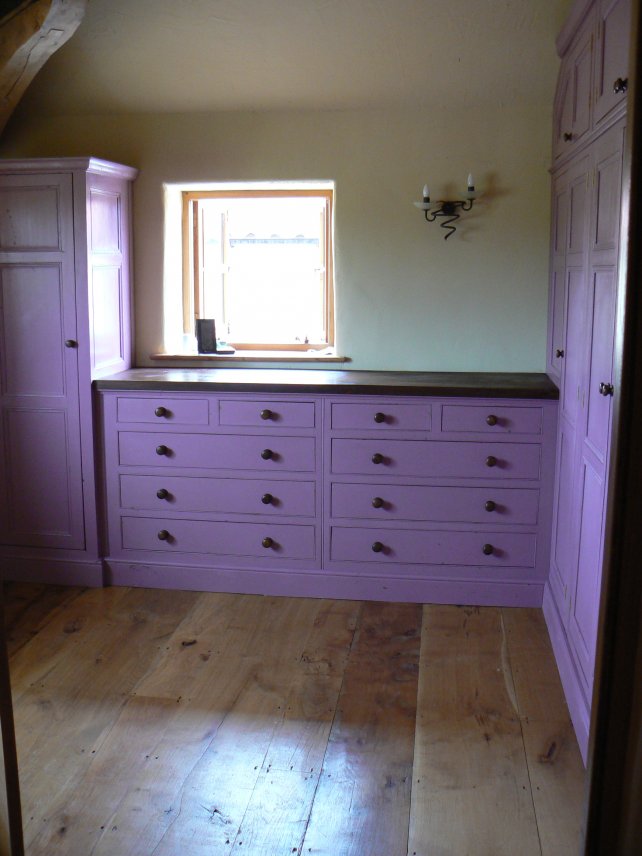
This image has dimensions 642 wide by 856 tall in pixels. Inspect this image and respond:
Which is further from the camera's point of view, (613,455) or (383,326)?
(383,326)

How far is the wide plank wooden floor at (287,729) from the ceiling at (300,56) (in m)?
2.22

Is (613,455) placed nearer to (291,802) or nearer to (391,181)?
(291,802)

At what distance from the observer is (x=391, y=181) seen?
4.01 m

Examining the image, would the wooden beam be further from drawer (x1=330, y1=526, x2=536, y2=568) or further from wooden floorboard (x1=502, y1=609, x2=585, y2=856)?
wooden floorboard (x1=502, y1=609, x2=585, y2=856)

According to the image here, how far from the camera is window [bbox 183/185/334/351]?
4.31 metres

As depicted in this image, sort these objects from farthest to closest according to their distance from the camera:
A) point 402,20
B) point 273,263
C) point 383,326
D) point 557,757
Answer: point 273,263, point 383,326, point 402,20, point 557,757

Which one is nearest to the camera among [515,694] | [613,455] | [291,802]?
[613,455]

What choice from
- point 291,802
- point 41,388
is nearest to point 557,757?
point 291,802

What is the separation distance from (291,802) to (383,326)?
7.62ft

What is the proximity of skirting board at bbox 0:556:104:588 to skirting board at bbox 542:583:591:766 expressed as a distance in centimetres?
193

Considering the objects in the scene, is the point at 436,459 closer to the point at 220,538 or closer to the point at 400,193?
the point at 220,538

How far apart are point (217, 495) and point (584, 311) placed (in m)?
1.74

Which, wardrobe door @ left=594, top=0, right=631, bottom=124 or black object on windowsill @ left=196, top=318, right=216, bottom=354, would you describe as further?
black object on windowsill @ left=196, top=318, right=216, bottom=354

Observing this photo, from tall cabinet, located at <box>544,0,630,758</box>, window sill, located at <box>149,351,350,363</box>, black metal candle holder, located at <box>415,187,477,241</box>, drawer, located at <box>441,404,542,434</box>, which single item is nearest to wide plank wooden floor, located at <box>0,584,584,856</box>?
tall cabinet, located at <box>544,0,630,758</box>
